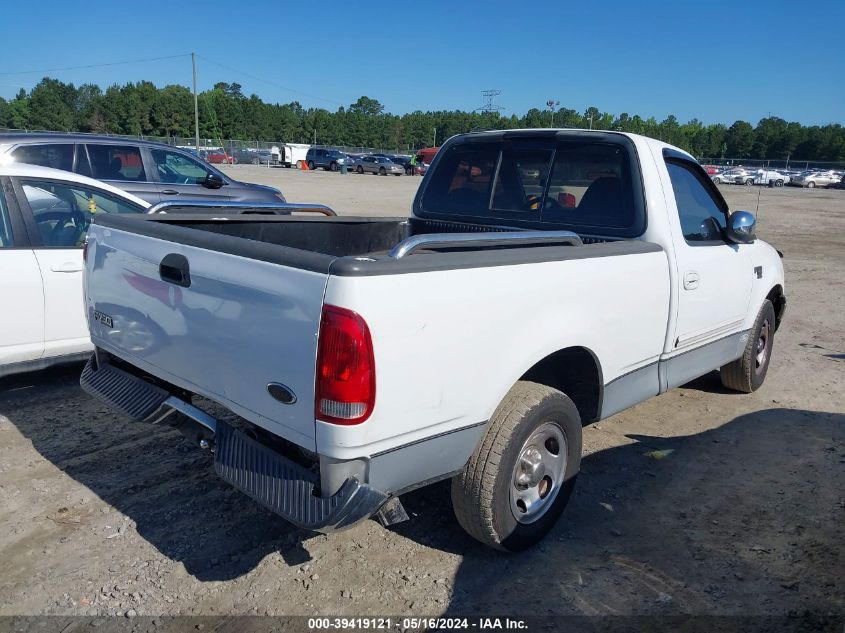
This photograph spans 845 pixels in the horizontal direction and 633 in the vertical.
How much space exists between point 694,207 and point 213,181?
286 inches

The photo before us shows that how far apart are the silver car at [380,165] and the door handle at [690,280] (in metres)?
50.4

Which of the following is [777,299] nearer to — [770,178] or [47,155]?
[47,155]

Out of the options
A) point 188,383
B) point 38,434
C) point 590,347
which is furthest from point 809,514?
point 38,434

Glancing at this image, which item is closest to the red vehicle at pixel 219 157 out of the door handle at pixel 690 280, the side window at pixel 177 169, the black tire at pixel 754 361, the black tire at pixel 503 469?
the side window at pixel 177 169

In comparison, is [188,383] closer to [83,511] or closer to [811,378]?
[83,511]

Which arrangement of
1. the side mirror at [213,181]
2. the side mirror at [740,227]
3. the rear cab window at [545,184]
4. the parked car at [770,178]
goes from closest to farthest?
the rear cab window at [545,184], the side mirror at [740,227], the side mirror at [213,181], the parked car at [770,178]

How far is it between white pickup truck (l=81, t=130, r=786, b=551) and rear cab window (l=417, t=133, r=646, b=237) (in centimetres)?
1

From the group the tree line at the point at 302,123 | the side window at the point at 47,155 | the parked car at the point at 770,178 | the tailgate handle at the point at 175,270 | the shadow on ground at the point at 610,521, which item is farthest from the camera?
the tree line at the point at 302,123

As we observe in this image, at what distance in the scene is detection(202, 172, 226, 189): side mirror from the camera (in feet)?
32.4

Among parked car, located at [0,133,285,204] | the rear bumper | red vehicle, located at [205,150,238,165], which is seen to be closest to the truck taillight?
the rear bumper

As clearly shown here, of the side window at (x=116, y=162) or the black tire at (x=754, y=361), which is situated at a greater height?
the side window at (x=116, y=162)

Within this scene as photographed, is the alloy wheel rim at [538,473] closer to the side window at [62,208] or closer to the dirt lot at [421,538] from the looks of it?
the dirt lot at [421,538]

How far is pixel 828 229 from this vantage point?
70.4 ft

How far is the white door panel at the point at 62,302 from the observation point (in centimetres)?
497
